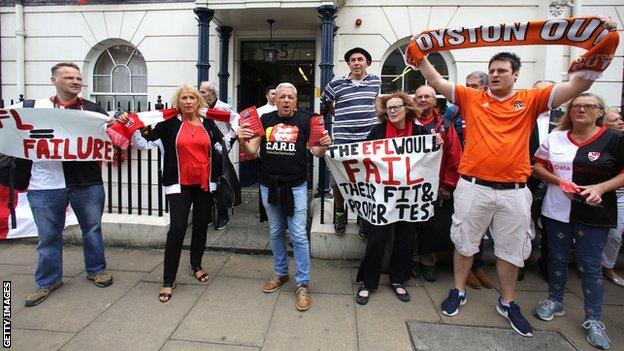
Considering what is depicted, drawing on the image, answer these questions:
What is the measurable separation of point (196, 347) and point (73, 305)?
1402mm

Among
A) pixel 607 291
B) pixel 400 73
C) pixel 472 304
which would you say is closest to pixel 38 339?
pixel 472 304

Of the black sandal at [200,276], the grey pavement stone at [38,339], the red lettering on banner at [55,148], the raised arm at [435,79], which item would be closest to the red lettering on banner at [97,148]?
the red lettering on banner at [55,148]

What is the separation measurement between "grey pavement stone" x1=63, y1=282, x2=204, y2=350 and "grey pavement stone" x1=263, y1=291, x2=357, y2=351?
2.69 ft

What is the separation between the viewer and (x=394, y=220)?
132 inches

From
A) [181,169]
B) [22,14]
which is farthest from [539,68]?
[22,14]

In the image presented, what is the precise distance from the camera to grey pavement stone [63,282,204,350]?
2689 mm

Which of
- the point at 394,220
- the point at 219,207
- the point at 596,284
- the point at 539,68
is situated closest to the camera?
the point at 596,284

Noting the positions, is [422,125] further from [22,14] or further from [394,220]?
[22,14]

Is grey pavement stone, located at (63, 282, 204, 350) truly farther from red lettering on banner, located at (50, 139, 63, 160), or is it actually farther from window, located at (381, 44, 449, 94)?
window, located at (381, 44, 449, 94)

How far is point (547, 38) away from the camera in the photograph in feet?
9.17

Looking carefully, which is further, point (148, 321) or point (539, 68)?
point (539, 68)

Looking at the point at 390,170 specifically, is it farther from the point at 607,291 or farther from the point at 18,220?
the point at 18,220

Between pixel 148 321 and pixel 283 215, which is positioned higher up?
pixel 283 215

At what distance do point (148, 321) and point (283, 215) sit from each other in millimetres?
1419
